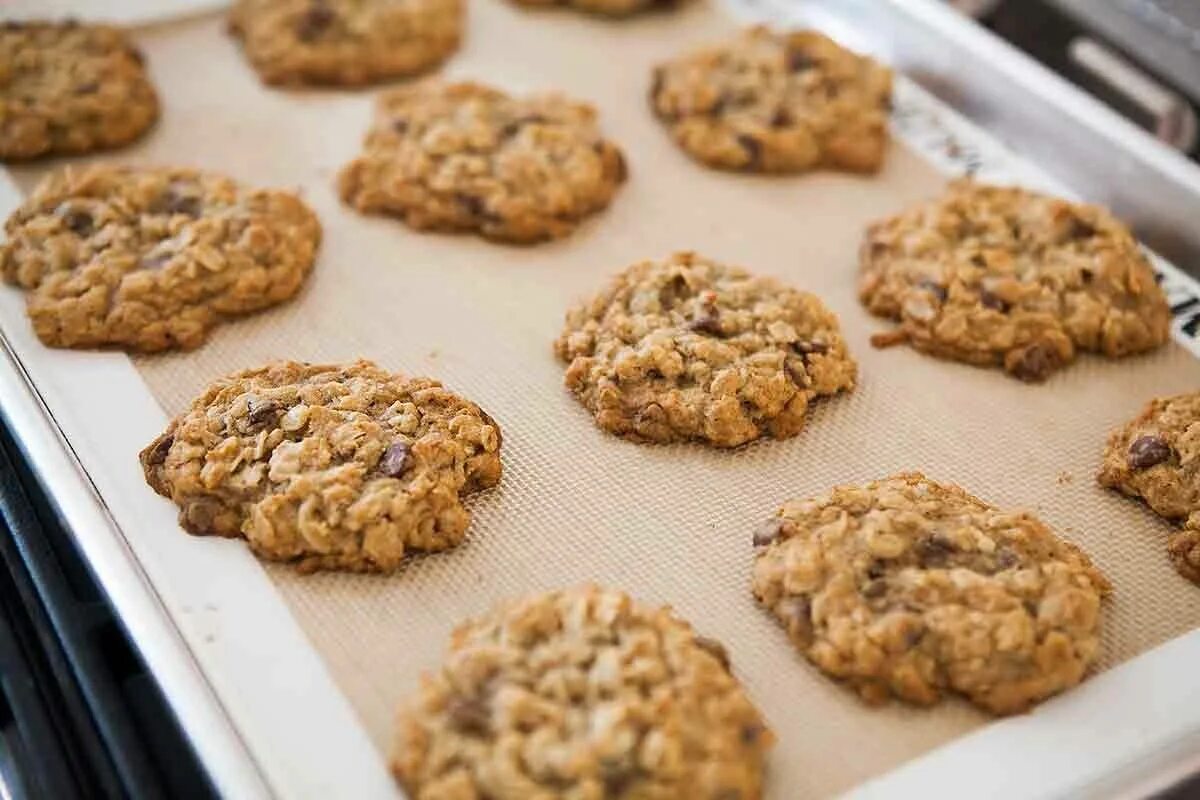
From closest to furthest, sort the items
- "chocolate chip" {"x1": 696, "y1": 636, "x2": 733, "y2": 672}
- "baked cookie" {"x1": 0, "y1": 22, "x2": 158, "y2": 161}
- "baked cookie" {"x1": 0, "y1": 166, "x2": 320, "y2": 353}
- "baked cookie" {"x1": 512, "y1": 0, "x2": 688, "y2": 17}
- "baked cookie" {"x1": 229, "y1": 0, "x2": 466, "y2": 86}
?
"chocolate chip" {"x1": 696, "y1": 636, "x2": 733, "y2": 672} < "baked cookie" {"x1": 0, "y1": 166, "x2": 320, "y2": 353} < "baked cookie" {"x1": 0, "y1": 22, "x2": 158, "y2": 161} < "baked cookie" {"x1": 229, "y1": 0, "x2": 466, "y2": 86} < "baked cookie" {"x1": 512, "y1": 0, "x2": 688, "y2": 17}

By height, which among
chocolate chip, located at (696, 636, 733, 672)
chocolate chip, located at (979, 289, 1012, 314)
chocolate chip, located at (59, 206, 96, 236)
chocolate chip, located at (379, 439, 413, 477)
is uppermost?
chocolate chip, located at (979, 289, 1012, 314)

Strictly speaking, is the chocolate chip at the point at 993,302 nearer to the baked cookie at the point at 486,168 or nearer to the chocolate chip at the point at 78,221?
the baked cookie at the point at 486,168

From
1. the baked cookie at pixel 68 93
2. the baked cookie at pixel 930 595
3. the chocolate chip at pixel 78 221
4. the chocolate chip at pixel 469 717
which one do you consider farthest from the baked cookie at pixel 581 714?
the baked cookie at pixel 68 93

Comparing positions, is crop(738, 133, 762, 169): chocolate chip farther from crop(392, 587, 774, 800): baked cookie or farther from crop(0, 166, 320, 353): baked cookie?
crop(392, 587, 774, 800): baked cookie

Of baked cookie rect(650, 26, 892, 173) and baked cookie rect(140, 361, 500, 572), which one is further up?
baked cookie rect(650, 26, 892, 173)

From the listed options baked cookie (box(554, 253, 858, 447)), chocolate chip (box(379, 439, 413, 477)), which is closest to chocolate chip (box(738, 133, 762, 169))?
baked cookie (box(554, 253, 858, 447))

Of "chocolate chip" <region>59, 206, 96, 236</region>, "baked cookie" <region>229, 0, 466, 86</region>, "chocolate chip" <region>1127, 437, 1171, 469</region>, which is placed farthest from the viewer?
"baked cookie" <region>229, 0, 466, 86</region>

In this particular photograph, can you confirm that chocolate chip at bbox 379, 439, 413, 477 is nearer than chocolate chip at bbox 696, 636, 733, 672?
No
